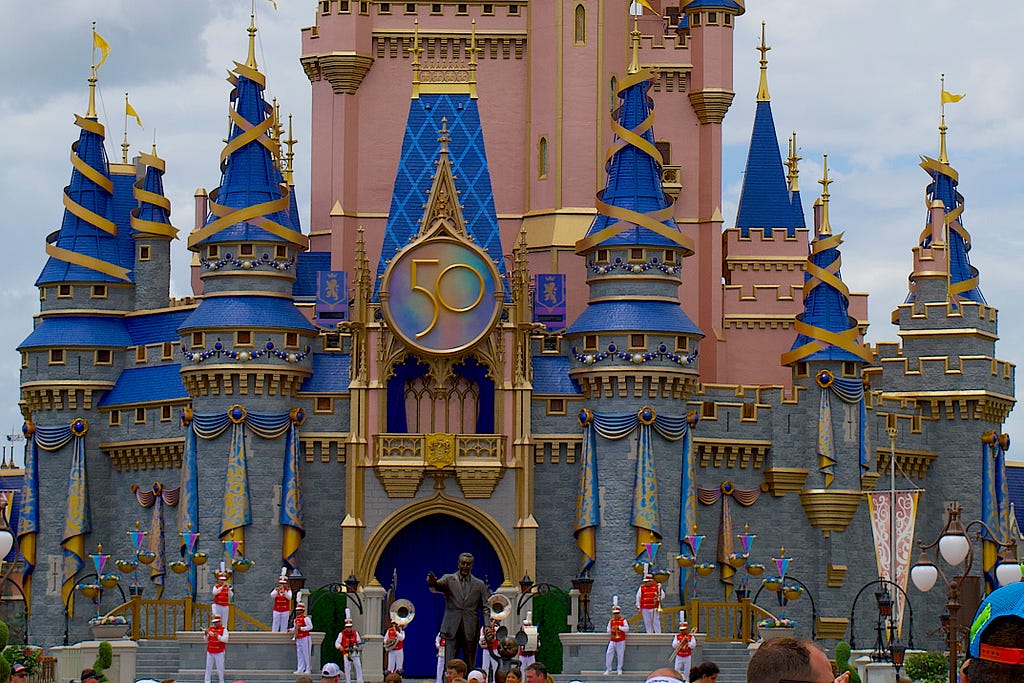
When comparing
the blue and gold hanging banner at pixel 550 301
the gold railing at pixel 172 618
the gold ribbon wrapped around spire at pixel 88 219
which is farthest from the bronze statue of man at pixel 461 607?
the gold ribbon wrapped around spire at pixel 88 219

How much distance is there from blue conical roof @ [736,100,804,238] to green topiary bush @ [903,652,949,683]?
65.0 ft

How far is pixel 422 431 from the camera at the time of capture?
162ft

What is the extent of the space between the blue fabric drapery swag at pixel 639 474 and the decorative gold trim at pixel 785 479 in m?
2.80

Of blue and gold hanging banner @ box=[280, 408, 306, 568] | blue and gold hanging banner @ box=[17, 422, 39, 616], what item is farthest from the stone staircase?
blue and gold hanging banner @ box=[17, 422, 39, 616]

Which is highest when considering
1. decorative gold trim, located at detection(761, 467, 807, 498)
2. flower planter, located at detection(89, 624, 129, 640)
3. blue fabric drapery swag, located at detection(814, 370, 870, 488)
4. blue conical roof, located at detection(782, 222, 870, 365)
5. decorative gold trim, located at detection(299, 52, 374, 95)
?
decorative gold trim, located at detection(299, 52, 374, 95)

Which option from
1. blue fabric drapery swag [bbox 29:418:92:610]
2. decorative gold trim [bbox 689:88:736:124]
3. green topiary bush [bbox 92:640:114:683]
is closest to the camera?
green topiary bush [bbox 92:640:114:683]

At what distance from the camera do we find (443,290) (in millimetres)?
48938

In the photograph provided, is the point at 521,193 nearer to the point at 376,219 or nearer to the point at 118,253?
the point at 376,219

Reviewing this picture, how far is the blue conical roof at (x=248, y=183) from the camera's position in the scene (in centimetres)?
4938

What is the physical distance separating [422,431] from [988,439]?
15.4 m

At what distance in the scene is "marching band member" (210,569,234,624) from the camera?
4353 cm

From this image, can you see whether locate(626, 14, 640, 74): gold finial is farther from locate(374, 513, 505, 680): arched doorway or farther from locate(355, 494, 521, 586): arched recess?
locate(374, 513, 505, 680): arched doorway

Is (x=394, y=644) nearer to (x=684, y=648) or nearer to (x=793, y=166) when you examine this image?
(x=684, y=648)

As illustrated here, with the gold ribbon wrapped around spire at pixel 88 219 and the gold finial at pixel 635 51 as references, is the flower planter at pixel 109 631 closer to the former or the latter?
the gold ribbon wrapped around spire at pixel 88 219
